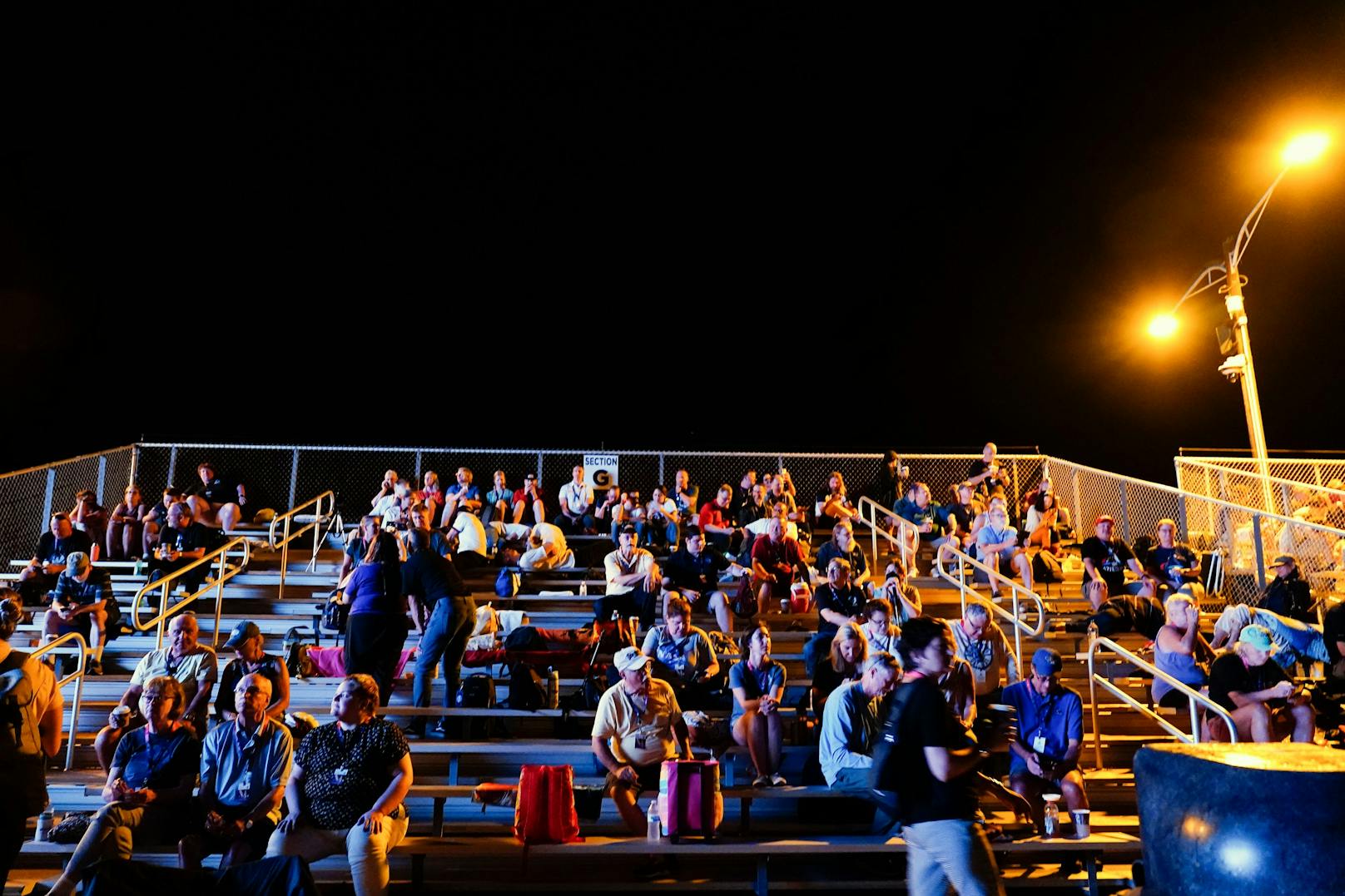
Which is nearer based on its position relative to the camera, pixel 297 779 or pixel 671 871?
pixel 297 779

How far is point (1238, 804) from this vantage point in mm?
3676

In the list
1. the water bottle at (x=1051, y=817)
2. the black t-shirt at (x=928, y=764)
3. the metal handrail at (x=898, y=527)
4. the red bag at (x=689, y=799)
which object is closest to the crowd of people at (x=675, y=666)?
the black t-shirt at (x=928, y=764)

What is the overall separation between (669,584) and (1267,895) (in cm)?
791

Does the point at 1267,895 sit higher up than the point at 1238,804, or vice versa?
the point at 1238,804

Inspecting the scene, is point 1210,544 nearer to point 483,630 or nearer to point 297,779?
point 483,630

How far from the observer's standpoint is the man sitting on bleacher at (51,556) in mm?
11281

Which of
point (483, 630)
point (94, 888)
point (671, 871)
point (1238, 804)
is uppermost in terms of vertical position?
point (483, 630)

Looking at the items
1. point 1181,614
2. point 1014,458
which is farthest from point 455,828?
point 1014,458

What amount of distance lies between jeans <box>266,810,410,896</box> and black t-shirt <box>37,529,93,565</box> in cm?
788

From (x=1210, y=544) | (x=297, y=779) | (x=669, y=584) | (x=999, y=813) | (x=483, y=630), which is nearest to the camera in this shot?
(x=297, y=779)

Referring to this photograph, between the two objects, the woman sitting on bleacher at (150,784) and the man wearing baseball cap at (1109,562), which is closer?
the woman sitting on bleacher at (150,784)

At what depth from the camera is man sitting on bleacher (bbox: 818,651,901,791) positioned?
712 centimetres

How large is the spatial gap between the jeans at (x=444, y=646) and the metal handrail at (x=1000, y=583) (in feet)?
14.6

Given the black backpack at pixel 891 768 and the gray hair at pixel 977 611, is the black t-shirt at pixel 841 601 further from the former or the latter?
the black backpack at pixel 891 768
